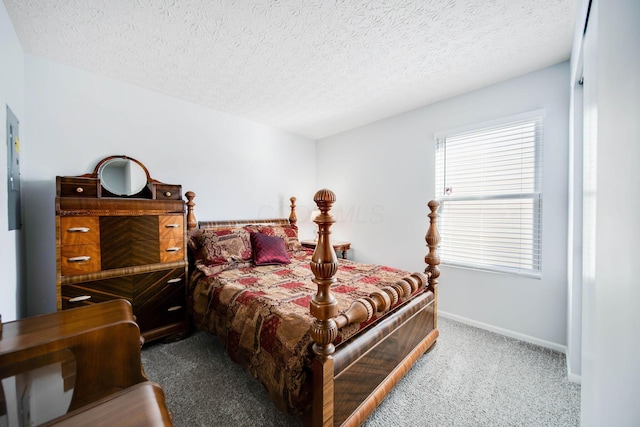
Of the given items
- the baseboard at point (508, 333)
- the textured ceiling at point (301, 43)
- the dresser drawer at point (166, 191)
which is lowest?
A: the baseboard at point (508, 333)

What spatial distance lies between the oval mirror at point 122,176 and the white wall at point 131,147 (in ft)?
0.37

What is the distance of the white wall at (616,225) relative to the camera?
2.31ft

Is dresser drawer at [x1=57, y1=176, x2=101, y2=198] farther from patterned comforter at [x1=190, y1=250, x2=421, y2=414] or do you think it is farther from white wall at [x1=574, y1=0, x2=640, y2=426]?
white wall at [x1=574, y1=0, x2=640, y2=426]

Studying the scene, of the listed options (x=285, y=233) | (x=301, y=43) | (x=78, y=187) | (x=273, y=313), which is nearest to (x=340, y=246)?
(x=285, y=233)

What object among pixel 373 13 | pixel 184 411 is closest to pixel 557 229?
pixel 373 13

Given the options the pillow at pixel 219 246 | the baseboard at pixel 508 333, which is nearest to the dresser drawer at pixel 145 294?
the pillow at pixel 219 246

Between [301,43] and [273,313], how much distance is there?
2021 mm

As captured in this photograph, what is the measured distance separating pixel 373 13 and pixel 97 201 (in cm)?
257

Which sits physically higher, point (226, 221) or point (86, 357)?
point (226, 221)

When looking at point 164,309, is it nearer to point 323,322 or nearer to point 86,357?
point 86,357

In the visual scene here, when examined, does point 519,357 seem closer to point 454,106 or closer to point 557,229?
point 557,229

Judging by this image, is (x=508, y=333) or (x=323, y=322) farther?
(x=508, y=333)

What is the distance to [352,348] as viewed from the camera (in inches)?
52.3

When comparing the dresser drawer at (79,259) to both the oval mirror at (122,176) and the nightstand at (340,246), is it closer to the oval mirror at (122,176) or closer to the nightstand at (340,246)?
the oval mirror at (122,176)
